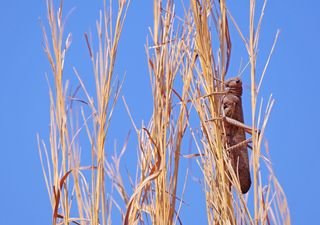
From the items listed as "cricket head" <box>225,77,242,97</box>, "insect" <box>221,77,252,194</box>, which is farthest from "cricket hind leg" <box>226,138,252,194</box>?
"cricket head" <box>225,77,242,97</box>

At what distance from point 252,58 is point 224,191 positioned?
25cm

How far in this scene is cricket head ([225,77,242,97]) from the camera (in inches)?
53.2

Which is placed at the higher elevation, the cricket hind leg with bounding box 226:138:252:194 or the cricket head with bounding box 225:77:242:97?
the cricket head with bounding box 225:77:242:97

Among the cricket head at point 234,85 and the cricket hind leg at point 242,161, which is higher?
the cricket head at point 234,85

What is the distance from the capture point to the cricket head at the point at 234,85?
1350 millimetres

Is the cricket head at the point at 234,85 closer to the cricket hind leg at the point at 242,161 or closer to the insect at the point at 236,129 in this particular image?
→ the insect at the point at 236,129

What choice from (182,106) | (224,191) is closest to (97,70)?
(182,106)

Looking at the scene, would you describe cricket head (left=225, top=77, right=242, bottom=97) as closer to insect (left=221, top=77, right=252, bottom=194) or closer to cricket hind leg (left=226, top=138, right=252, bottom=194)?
insect (left=221, top=77, right=252, bottom=194)

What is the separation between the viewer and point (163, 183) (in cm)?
Result: 121

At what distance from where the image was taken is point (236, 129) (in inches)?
52.6

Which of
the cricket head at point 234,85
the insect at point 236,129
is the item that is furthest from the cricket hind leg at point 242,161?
the cricket head at point 234,85

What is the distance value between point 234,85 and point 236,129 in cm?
9

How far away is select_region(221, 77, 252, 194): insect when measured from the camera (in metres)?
1.31

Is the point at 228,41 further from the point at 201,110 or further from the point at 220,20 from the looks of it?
the point at 201,110
